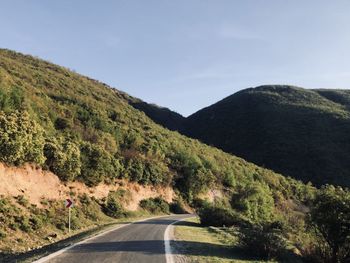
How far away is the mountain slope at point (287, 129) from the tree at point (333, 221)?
65.5 metres

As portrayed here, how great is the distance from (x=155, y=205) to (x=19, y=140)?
2399 cm

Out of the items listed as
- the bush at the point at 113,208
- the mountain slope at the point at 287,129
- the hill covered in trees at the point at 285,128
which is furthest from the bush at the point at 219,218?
the mountain slope at the point at 287,129

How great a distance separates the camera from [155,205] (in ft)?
153

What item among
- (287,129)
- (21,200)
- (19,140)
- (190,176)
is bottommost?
(190,176)

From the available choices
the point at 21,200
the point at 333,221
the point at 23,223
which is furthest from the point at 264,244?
the point at 21,200

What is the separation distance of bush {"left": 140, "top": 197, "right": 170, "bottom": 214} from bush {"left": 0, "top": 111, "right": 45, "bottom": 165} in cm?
1853

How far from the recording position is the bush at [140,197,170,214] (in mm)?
44722

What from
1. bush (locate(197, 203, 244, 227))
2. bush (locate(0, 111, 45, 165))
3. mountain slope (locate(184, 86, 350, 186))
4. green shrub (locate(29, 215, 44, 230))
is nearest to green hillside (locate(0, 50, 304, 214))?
bush (locate(0, 111, 45, 165))

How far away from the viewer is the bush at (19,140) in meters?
24.1

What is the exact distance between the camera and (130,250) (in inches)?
567

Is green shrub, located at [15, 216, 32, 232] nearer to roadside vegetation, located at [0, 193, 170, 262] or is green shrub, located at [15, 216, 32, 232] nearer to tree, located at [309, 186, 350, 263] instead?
roadside vegetation, located at [0, 193, 170, 262]

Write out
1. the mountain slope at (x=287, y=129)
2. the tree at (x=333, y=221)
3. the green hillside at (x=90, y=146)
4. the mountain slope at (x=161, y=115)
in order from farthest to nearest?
the mountain slope at (x=161, y=115) < the mountain slope at (x=287, y=129) < the green hillside at (x=90, y=146) < the tree at (x=333, y=221)

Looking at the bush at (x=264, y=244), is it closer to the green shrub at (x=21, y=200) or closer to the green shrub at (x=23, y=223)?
the green shrub at (x=23, y=223)

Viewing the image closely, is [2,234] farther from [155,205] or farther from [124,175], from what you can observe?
[155,205]
